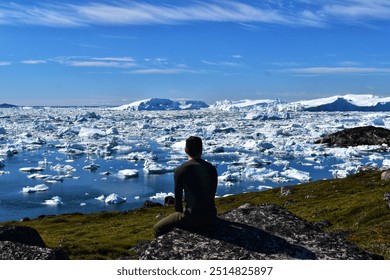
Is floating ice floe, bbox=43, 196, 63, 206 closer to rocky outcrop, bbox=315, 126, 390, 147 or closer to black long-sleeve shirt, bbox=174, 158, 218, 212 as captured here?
black long-sleeve shirt, bbox=174, 158, 218, 212

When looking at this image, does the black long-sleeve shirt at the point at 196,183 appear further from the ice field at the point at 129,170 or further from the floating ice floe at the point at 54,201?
the floating ice floe at the point at 54,201

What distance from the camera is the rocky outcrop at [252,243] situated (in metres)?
9.43

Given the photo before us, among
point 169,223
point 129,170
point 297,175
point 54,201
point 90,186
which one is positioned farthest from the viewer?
point 129,170

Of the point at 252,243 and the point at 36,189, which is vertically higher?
the point at 252,243

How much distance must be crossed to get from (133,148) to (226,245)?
415 ft

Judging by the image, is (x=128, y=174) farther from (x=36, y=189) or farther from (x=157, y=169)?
(x=36, y=189)

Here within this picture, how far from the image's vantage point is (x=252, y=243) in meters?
9.95

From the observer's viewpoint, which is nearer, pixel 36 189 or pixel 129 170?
pixel 36 189

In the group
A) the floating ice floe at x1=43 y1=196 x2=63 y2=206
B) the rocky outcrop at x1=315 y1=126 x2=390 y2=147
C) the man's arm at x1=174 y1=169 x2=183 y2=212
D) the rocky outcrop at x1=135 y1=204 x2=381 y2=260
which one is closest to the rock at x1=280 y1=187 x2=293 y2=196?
the floating ice floe at x1=43 y1=196 x2=63 y2=206

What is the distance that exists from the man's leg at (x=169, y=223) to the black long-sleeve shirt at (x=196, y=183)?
0.46m

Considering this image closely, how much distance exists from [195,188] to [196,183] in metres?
0.12

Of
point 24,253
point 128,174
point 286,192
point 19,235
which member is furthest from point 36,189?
point 24,253

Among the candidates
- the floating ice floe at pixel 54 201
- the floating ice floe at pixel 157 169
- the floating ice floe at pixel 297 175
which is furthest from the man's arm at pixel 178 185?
the floating ice floe at pixel 157 169

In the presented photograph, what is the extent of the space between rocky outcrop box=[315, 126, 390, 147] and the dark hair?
134 m
